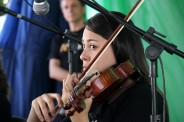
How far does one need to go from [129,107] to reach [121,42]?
0.32 metres

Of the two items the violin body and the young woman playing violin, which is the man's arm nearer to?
the young woman playing violin

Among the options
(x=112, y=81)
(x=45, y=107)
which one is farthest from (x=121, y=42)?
(x=45, y=107)

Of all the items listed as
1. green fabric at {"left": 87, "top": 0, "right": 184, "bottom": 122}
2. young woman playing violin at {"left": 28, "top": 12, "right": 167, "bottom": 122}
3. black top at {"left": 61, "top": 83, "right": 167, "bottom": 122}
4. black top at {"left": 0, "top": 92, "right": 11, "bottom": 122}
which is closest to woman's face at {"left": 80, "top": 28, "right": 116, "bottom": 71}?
young woman playing violin at {"left": 28, "top": 12, "right": 167, "bottom": 122}

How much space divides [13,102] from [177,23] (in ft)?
4.49

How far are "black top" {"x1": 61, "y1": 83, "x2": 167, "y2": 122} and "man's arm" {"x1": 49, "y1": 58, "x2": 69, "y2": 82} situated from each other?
40.8 inches

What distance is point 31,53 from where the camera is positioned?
9.25 ft

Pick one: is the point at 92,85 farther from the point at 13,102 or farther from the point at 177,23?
the point at 13,102

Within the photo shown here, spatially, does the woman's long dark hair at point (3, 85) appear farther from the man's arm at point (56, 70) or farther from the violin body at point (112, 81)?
the man's arm at point (56, 70)

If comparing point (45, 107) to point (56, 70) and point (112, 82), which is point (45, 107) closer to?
Result: point (112, 82)

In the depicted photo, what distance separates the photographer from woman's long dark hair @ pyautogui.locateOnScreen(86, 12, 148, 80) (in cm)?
154

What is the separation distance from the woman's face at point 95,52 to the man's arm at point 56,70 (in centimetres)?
98

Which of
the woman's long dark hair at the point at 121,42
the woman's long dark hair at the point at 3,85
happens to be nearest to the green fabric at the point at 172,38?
the woman's long dark hair at the point at 121,42

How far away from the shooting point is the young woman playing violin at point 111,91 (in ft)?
4.34

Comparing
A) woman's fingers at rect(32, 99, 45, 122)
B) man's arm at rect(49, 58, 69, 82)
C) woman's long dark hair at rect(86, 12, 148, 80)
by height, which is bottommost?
woman's fingers at rect(32, 99, 45, 122)
